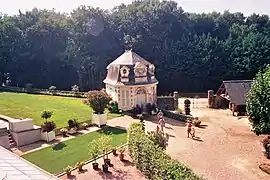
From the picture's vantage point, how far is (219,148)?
23203 millimetres

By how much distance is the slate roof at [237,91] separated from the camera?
34.0 metres

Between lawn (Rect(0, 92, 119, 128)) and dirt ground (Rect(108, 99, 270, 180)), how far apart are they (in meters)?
4.31

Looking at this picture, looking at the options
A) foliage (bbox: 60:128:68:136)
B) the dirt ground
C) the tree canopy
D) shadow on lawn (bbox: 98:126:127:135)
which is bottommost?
the dirt ground

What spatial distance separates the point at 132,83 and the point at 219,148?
13.7 metres

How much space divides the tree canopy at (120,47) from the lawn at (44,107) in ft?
30.3

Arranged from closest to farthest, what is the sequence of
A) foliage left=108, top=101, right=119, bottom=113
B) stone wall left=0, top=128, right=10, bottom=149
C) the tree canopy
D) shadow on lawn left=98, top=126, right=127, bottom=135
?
1. stone wall left=0, top=128, right=10, bottom=149
2. shadow on lawn left=98, top=126, right=127, bottom=135
3. foliage left=108, top=101, right=119, bottom=113
4. the tree canopy

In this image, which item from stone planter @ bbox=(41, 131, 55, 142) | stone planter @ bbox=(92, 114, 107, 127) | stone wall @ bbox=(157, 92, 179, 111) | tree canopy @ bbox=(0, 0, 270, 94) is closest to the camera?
stone planter @ bbox=(41, 131, 55, 142)

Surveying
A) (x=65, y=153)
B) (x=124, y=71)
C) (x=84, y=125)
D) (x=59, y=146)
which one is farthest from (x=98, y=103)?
(x=65, y=153)

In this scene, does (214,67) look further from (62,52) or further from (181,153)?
(181,153)

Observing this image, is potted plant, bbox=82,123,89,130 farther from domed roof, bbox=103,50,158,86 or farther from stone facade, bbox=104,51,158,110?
domed roof, bbox=103,50,158,86

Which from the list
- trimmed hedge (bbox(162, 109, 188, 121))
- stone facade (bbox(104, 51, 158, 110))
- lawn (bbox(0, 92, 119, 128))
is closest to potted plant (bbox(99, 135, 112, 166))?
lawn (bbox(0, 92, 119, 128))

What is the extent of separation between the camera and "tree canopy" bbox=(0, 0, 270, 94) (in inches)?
1913

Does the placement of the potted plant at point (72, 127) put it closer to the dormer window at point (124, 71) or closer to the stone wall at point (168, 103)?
the dormer window at point (124, 71)

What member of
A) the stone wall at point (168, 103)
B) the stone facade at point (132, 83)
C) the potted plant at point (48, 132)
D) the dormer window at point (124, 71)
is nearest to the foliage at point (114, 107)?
the stone facade at point (132, 83)
